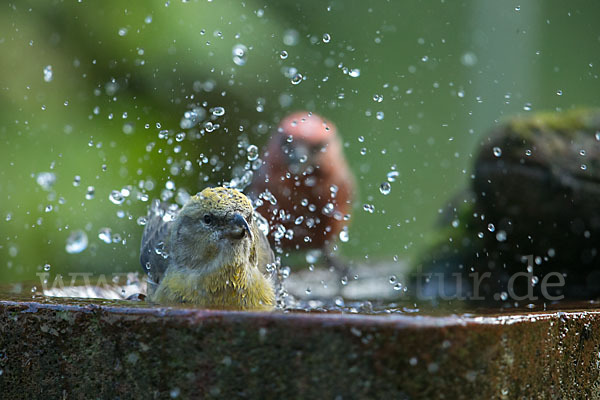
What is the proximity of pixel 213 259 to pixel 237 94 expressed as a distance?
5361 mm

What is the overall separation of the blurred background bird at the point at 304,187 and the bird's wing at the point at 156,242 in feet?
4.13

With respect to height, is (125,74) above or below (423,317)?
above

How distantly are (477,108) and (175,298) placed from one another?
8.73 meters

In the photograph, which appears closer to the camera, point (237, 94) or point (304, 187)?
point (304, 187)

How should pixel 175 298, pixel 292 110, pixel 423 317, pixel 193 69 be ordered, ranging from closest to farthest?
pixel 423 317 → pixel 175 298 → pixel 193 69 → pixel 292 110

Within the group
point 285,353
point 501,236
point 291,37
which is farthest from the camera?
point 291,37

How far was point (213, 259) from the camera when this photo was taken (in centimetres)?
296

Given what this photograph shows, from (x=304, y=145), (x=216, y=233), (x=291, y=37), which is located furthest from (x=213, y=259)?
(x=291, y=37)

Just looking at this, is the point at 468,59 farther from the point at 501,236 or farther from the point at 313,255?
the point at 501,236

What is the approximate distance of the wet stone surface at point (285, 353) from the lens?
72.0 inches

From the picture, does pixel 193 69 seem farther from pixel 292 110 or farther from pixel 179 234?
pixel 179 234

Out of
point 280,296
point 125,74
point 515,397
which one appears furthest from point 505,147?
point 125,74

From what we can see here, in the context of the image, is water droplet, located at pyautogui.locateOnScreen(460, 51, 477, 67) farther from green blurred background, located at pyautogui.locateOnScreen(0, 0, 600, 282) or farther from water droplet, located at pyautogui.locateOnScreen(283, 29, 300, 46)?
water droplet, located at pyautogui.locateOnScreen(283, 29, 300, 46)

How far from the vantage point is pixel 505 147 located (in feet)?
13.3
